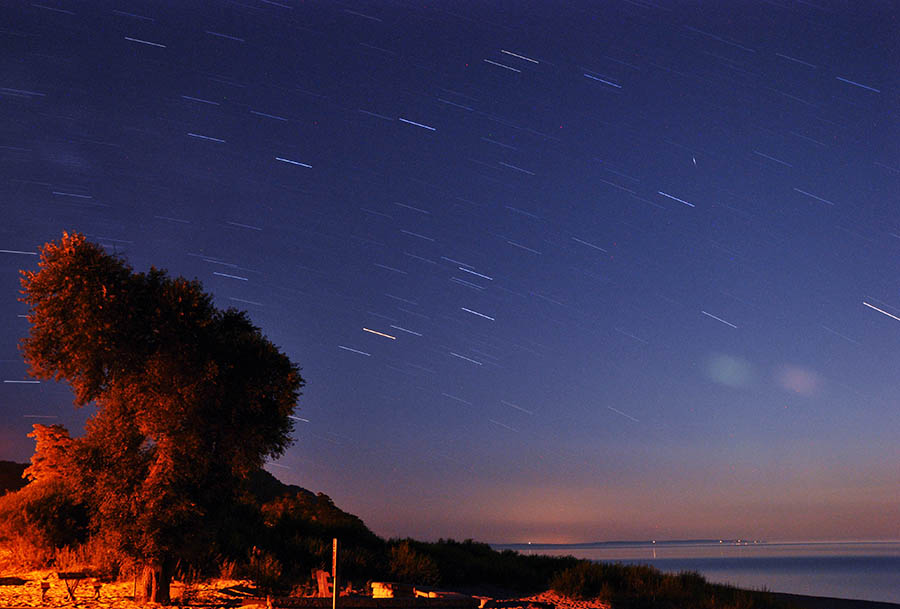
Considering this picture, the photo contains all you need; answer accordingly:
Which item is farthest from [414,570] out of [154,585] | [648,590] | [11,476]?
[11,476]

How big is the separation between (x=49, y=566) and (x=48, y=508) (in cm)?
191

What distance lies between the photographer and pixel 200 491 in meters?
16.5

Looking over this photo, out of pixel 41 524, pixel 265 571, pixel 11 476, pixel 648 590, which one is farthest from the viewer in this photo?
pixel 11 476

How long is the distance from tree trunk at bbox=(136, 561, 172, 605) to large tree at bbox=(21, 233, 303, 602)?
0.10 feet

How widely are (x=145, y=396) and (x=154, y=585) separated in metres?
3.89

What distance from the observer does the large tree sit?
15.7 m

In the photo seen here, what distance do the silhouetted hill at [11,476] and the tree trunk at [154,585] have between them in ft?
215

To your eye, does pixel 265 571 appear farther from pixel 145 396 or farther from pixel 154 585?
pixel 145 396

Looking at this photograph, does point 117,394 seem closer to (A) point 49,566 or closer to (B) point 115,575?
(B) point 115,575

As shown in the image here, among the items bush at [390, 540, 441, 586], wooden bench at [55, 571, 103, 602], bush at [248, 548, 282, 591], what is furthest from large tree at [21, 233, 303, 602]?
bush at [390, 540, 441, 586]

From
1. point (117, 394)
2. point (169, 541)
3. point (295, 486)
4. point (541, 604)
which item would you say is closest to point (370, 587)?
point (541, 604)

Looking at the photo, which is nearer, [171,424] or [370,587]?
[171,424]

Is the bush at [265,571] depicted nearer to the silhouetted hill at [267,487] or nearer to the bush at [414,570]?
the bush at [414,570]

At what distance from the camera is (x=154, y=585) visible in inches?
633
